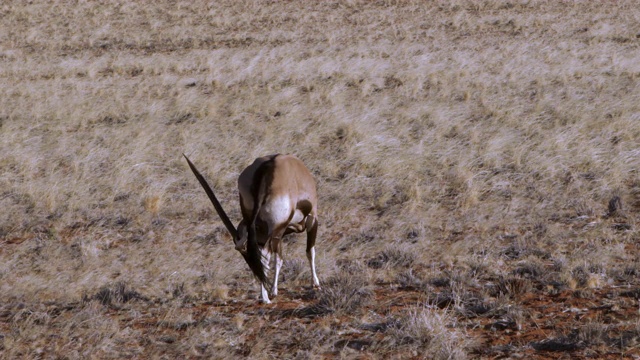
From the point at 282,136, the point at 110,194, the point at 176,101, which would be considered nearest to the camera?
the point at 110,194

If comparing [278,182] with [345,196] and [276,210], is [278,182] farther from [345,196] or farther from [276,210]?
[345,196]

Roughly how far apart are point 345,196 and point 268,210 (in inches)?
186

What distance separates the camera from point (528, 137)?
1370 centimetres

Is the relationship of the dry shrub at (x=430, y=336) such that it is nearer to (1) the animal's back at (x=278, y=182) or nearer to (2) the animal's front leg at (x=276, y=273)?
(2) the animal's front leg at (x=276, y=273)

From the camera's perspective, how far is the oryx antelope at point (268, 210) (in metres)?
6.43

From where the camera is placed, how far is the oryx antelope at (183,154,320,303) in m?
6.43

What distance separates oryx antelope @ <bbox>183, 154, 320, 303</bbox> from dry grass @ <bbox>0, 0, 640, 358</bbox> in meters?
0.70

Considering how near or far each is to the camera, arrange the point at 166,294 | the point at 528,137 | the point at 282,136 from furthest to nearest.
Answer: the point at 282,136 < the point at 528,137 < the point at 166,294

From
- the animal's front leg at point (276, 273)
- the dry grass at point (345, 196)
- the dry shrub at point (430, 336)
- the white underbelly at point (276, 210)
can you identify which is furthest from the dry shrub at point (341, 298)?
the white underbelly at point (276, 210)

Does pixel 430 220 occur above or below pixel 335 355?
below

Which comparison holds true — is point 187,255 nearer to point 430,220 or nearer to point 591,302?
point 430,220

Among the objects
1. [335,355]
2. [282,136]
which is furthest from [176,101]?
[335,355]

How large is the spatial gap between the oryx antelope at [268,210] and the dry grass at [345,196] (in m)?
0.70

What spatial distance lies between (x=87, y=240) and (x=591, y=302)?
720 centimetres
